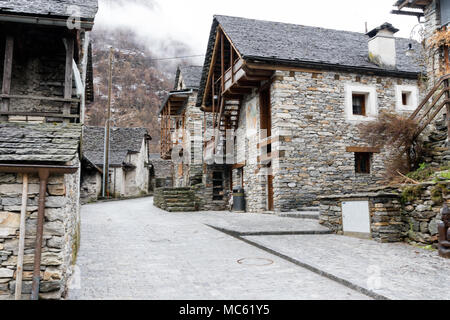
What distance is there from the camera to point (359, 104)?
13.4 m

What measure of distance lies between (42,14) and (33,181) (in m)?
3.24

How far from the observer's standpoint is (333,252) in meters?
6.45

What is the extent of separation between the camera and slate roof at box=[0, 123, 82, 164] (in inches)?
172

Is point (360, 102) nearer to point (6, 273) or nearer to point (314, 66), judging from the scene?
point (314, 66)

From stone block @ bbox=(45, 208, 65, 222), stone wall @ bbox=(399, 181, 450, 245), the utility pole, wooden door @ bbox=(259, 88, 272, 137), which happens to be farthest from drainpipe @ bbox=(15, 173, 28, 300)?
the utility pole

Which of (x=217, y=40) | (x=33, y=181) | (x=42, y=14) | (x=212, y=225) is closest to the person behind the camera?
(x=33, y=181)

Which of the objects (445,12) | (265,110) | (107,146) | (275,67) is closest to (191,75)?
(107,146)

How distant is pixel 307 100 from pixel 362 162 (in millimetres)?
3017

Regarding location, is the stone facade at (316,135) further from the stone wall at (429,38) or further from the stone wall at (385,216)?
the stone wall at (385,216)

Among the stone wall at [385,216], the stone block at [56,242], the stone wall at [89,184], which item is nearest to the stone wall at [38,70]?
the stone block at [56,242]

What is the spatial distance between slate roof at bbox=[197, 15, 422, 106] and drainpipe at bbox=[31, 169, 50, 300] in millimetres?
8533

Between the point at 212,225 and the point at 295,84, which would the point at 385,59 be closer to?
the point at 295,84

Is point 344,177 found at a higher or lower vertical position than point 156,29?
lower

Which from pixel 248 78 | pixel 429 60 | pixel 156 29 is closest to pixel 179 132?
pixel 248 78
